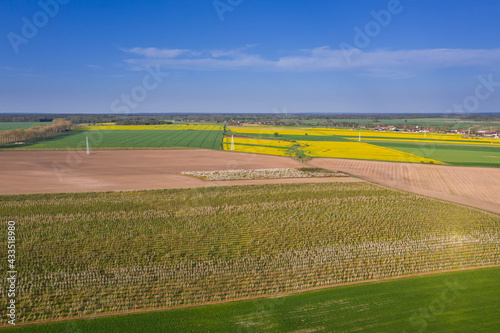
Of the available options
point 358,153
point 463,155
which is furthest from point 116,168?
point 463,155

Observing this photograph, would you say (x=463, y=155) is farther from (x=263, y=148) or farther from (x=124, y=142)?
(x=124, y=142)

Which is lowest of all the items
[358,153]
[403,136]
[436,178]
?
[436,178]

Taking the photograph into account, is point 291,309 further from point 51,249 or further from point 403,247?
point 51,249

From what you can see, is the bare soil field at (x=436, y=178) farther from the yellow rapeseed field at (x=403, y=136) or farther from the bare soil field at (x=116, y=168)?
the yellow rapeseed field at (x=403, y=136)

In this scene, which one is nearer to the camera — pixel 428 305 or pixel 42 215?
pixel 428 305

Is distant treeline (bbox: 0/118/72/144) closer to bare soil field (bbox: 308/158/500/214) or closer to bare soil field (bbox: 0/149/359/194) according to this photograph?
bare soil field (bbox: 0/149/359/194)

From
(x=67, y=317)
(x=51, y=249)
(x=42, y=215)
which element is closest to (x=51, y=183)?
(x=42, y=215)

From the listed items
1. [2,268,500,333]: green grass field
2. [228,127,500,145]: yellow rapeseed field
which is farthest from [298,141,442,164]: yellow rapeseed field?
[2,268,500,333]: green grass field
